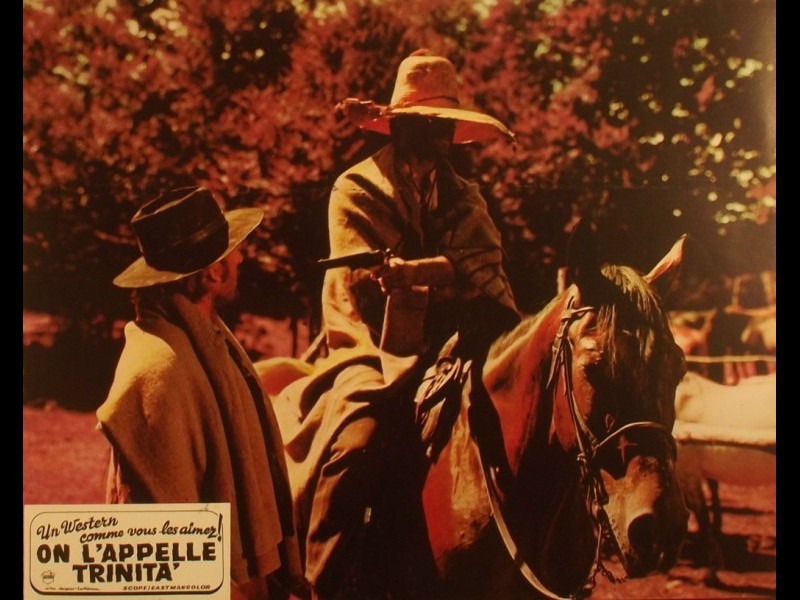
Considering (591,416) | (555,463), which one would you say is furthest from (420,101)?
(555,463)

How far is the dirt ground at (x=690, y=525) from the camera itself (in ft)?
12.0

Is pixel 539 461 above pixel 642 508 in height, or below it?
above

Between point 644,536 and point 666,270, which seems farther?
point 666,270

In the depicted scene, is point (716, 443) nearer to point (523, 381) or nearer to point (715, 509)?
point (715, 509)

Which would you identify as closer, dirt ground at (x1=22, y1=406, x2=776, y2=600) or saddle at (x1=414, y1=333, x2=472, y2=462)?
saddle at (x1=414, y1=333, x2=472, y2=462)

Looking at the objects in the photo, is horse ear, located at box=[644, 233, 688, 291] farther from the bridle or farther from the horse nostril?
the horse nostril

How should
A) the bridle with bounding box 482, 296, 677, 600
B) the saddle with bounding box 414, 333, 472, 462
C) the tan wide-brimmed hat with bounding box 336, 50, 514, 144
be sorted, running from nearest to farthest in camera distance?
the bridle with bounding box 482, 296, 677, 600, the saddle with bounding box 414, 333, 472, 462, the tan wide-brimmed hat with bounding box 336, 50, 514, 144

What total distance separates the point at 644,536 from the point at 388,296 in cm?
145

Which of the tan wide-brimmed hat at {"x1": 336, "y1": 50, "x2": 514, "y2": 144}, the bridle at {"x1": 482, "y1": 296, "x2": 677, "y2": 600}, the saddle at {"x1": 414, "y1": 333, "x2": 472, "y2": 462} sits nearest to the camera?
the bridle at {"x1": 482, "y1": 296, "x2": 677, "y2": 600}

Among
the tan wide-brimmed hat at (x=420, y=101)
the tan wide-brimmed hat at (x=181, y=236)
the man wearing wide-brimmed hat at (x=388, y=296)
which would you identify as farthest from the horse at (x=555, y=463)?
the tan wide-brimmed hat at (x=181, y=236)

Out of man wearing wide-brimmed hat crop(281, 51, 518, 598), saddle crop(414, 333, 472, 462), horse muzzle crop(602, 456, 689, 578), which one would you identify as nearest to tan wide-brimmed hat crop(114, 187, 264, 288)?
man wearing wide-brimmed hat crop(281, 51, 518, 598)

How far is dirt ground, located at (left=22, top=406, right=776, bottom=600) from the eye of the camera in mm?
3668

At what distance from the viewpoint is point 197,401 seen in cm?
349

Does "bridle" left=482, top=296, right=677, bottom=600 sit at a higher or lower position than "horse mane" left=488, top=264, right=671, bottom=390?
lower
